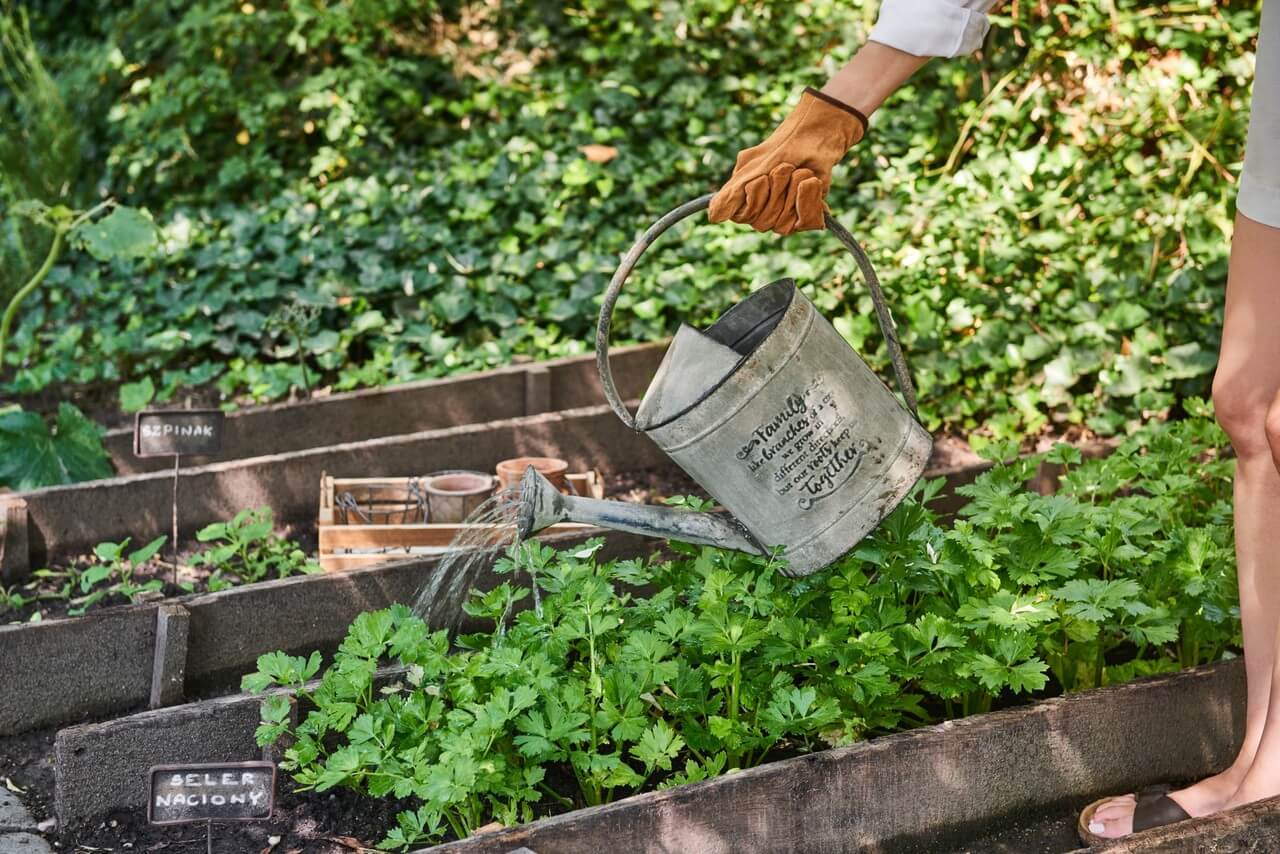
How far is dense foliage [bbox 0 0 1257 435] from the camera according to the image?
397 cm

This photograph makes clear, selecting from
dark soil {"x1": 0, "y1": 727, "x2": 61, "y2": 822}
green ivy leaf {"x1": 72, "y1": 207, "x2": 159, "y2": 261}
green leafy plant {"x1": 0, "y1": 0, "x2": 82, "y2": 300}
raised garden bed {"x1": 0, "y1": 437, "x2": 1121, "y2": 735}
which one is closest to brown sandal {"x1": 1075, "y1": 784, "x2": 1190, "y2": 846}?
raised garden bed {"x1": 0, "y1": 437, "x2": 1121, "y2": 735}

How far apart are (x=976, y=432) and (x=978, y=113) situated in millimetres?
1479

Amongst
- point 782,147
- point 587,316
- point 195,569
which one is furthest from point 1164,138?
point 195,569

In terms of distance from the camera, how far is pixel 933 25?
6.42 feet

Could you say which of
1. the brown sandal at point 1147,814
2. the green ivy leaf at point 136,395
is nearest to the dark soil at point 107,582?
the green ivy leaf at point 136,395

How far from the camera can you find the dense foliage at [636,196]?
397cm

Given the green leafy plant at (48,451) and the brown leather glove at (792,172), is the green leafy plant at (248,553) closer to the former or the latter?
the green leafy plant at (48,451)

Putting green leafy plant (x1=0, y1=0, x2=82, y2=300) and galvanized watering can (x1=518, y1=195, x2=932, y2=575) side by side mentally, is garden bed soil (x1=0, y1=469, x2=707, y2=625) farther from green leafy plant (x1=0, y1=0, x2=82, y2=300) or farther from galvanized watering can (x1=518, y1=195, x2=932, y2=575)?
green leafy plant (x1=0, y1=0, x2=82, y2=300)

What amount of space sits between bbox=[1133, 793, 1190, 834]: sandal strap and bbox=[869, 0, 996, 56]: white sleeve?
1.18 meters

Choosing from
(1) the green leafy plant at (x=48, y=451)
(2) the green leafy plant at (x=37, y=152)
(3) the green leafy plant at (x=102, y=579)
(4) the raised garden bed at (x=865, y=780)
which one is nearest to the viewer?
(4) the raised garden bed at (x=865, y=780)

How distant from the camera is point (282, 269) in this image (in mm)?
4652

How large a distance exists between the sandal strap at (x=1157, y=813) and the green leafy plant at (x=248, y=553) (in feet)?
5.79

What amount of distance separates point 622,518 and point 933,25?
877 millimetres

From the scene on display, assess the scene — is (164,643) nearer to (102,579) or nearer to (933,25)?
(102,579)
